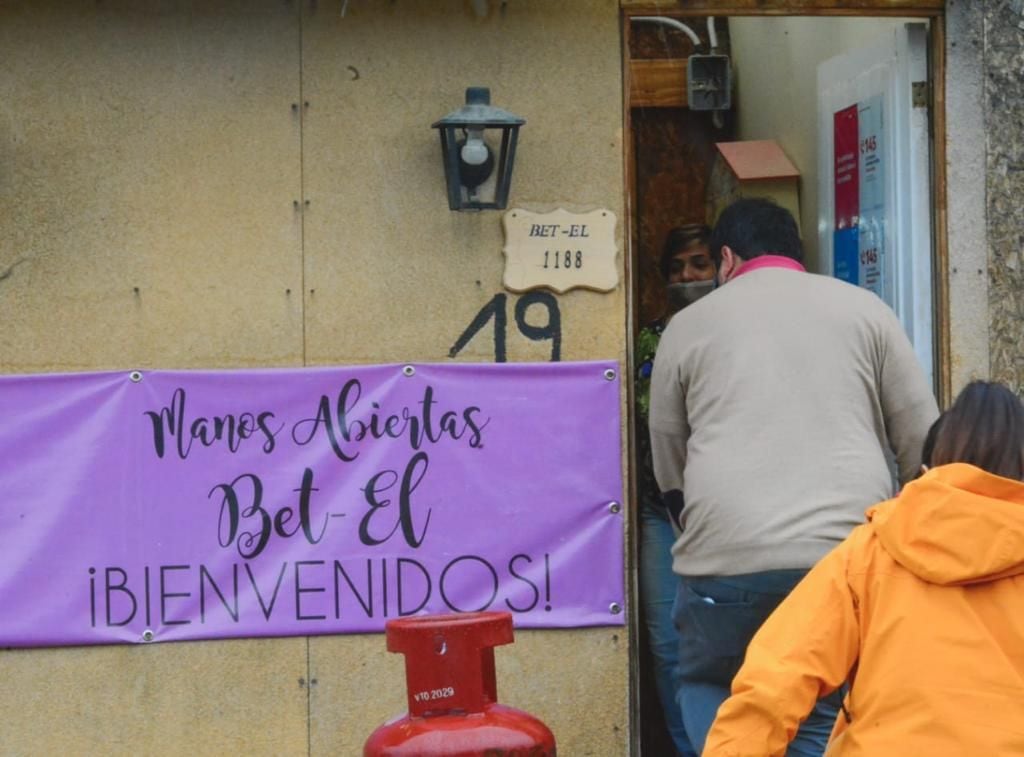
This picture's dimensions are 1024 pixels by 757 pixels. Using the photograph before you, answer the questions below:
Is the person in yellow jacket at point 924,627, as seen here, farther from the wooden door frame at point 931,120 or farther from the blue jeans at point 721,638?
the wooden door frame at point 931,120

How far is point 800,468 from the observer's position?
15.2 ft

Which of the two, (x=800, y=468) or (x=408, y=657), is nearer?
(x=408, y=657)

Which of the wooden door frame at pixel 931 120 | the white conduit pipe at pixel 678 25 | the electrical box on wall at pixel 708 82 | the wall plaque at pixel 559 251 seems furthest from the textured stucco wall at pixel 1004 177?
the white conduit pipe at pixel 678 25

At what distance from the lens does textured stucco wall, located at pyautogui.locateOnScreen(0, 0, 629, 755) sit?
5.52m

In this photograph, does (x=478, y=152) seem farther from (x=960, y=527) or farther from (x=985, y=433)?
(x=960, y=527)

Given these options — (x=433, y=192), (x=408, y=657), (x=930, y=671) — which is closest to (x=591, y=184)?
(x=433, y=192)

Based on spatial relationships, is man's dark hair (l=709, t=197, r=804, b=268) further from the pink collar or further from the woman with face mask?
the woman with face mask

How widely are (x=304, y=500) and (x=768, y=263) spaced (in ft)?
5.72

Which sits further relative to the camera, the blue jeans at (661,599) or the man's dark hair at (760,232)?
the blue jeans at (661,599)

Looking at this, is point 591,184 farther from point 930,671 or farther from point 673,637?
point 930,671

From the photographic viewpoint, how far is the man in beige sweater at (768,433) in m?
4.58

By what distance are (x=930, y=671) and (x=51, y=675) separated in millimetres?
3273

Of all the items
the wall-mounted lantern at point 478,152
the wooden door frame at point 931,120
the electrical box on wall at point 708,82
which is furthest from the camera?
the electrical box on wall at point 708,82

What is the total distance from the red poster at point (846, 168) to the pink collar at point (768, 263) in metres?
1.29
